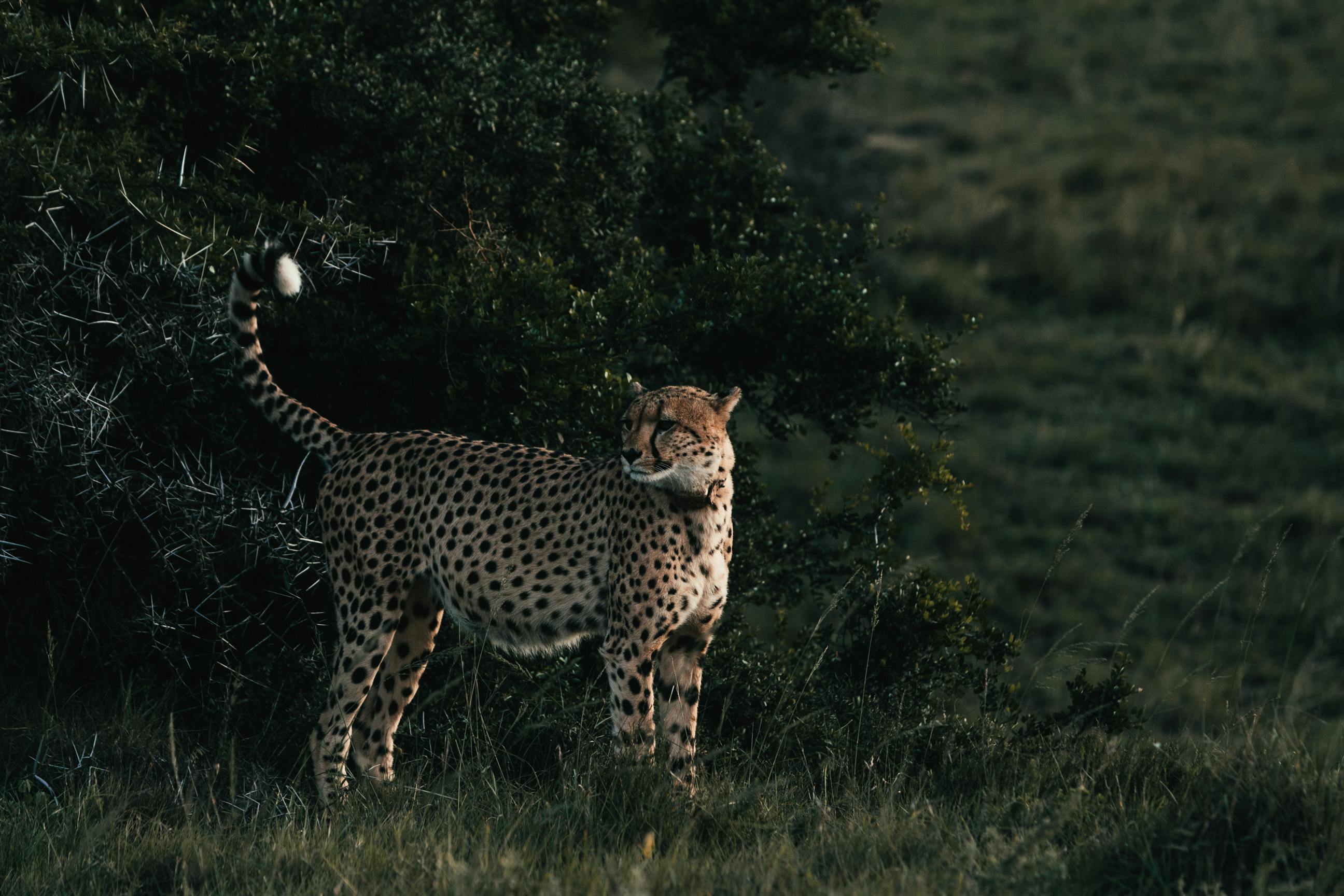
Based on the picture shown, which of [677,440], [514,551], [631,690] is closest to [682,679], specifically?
[631,690]

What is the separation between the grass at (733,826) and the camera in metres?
3.68

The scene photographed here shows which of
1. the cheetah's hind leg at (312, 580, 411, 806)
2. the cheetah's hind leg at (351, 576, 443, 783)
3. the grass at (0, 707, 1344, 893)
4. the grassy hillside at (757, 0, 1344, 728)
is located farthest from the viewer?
the grassy hillside at (757, 0, 1344, 728)

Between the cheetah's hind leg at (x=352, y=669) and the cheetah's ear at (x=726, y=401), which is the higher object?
the cheetah's ear at (x=726, y=401)

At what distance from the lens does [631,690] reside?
4.72 m

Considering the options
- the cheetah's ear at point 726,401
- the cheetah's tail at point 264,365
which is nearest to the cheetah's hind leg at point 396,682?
the cheetah's tail at point 264,365

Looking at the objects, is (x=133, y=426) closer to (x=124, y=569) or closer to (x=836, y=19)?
(x=124, y=569)

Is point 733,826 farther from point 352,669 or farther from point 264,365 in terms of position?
point 264,365

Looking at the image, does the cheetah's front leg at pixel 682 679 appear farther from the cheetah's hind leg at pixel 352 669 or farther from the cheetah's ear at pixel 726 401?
the cheetah's hind leg at pixel 352 669

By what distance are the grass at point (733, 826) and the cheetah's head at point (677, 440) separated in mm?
902

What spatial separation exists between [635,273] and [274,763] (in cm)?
242

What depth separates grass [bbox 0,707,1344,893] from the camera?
12.1 feet

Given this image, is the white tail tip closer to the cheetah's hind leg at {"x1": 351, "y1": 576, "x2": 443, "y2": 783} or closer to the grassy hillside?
the cheetah's hind leg at {"x1": 351, "y1": 576, "x2": 443, "y2": 783}

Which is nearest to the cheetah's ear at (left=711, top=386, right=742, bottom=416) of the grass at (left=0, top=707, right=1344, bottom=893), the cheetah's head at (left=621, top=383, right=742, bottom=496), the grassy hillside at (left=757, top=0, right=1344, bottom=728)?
the cheetah's head at (left=621, top=383, right=742, bottom=496)

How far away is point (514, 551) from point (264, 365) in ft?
3.74
